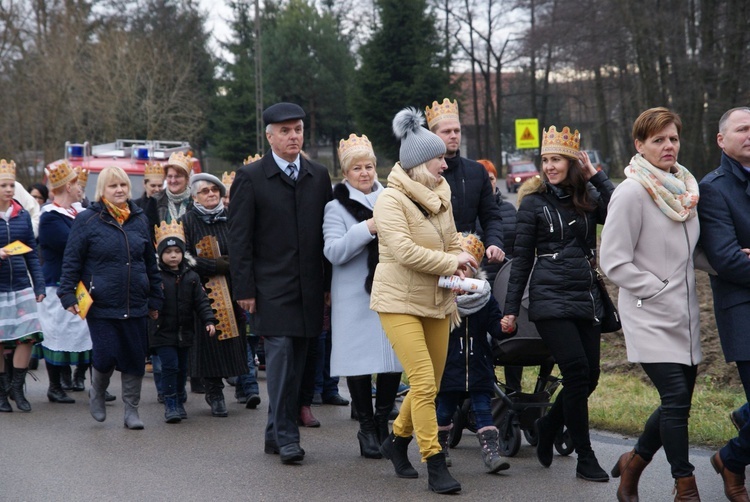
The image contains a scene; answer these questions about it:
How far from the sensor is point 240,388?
32.7 feet

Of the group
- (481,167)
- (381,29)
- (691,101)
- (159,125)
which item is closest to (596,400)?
(481,167)

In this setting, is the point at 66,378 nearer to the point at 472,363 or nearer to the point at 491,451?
the point at 472,363

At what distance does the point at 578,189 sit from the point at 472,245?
813 millimetres

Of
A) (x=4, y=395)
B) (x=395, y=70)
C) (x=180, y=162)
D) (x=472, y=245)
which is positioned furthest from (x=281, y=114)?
(x=395, y=70)

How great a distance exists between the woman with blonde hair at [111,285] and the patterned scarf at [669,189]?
445cm

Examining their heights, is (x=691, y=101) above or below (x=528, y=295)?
above

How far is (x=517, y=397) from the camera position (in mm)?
7465

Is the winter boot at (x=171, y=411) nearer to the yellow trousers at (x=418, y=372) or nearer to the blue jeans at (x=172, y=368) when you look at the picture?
the blue jeans at (x=172, y=368)

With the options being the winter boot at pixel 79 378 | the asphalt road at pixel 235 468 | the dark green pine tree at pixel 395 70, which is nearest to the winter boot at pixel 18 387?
the asphalt road at pixel 235 468

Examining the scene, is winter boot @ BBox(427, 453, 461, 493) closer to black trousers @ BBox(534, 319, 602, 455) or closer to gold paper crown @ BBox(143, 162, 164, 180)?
black trousers @ BBox(534, 319, 602, 455)

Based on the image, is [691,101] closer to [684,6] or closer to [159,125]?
[684,6]

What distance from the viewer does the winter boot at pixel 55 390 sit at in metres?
10.1

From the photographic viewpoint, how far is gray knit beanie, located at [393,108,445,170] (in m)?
6.38

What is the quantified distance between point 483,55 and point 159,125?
2613 cm
